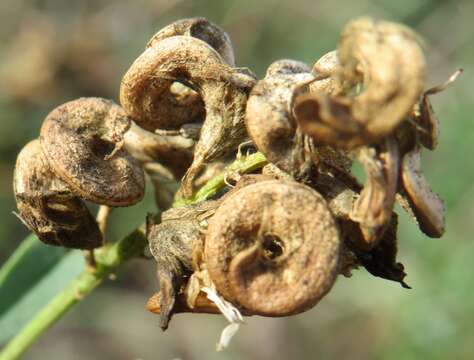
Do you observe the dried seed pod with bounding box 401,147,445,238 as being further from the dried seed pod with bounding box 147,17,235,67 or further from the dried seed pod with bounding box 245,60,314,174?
the dried seed pod with bounding box 147,17,235,67

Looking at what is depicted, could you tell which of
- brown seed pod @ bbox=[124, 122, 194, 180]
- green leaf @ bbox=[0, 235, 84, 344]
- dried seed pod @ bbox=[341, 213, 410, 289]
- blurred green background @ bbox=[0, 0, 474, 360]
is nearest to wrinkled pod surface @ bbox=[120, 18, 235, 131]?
brown seed pod @ bbox=[124, 122, 194, 180]

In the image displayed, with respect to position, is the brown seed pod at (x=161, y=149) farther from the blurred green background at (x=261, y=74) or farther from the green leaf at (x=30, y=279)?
the blurred green background at (x=261, y=74)

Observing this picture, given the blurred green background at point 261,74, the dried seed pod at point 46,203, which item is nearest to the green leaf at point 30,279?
the dried seed pod at point 46,203

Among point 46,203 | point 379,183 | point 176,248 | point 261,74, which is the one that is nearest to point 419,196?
point 379,183

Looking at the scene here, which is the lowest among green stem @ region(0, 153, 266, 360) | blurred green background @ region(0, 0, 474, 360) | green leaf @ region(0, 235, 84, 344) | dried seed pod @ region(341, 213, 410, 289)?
blurred green background @ region(0, 0, 474, 360)

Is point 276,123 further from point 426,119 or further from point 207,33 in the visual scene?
point 207,33


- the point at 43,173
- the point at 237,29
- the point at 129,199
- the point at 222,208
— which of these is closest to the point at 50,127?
the point at 43,173
